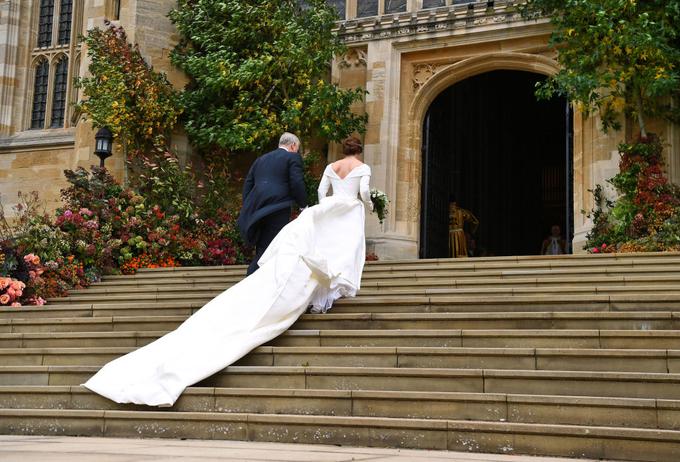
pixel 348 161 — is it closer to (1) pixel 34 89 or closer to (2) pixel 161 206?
(2) pixel 161 206

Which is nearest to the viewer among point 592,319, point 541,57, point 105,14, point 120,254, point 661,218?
point 592,319

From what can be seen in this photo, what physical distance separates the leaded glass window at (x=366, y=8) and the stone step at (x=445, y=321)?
8569 mm

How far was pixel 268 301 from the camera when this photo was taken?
721 cm

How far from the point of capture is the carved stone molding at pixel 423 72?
1499cm

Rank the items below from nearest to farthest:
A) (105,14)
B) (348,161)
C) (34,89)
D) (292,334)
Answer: (292,334) → (348,161) → (105,14) → (34,89)

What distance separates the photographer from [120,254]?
41.2ft

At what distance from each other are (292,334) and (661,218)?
6444mm

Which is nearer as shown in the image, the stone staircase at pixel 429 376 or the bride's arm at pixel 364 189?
the stone staircase at pixel 429 376

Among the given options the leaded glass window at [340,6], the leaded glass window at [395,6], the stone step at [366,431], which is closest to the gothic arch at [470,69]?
the leaded glass window at [395,6]

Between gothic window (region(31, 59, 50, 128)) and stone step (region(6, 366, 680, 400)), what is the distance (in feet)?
44.1

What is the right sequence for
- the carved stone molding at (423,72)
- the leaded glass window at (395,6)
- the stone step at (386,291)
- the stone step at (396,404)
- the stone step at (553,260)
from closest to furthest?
the stone step at (396,404)
the stone step at (386,291)
the stone step at (553,260)
the carved stone molding at (423,72)
the leaded glass window at (395,6)

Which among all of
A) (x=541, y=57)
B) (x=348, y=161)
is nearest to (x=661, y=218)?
(x=541, y=57)

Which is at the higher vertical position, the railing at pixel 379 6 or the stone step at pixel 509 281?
the railing at pixel 379 6

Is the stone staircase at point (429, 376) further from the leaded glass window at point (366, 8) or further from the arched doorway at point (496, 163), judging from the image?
the leaded glass window at point (366, 8)
